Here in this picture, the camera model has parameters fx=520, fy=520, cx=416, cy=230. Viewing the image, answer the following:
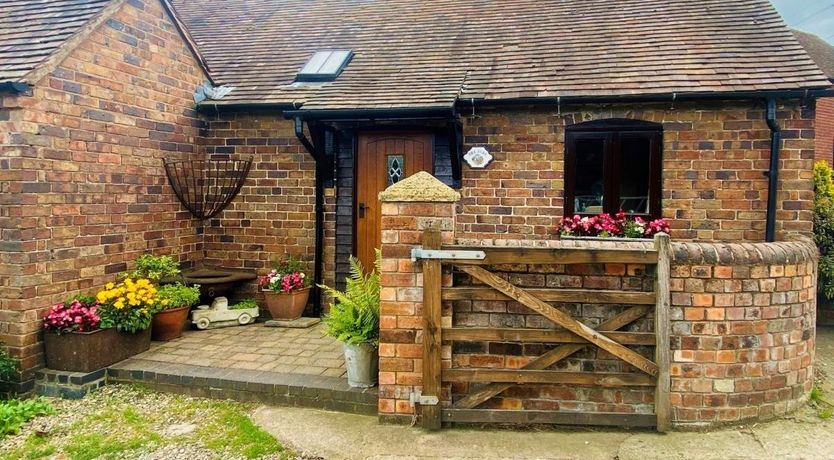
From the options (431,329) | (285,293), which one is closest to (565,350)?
(431,329)

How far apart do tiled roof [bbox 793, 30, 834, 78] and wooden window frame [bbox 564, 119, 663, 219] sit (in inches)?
351

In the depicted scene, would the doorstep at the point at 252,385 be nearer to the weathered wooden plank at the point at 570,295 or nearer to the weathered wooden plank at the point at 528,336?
the weathered wooden plank at the point at 528,336

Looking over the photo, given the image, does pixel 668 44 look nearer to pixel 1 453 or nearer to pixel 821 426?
pixel 821 426

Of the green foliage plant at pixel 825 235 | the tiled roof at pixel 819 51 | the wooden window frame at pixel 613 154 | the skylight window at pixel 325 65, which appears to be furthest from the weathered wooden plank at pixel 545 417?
the tiled roof at pixel 819 51

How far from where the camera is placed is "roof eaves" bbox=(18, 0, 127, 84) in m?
4.64

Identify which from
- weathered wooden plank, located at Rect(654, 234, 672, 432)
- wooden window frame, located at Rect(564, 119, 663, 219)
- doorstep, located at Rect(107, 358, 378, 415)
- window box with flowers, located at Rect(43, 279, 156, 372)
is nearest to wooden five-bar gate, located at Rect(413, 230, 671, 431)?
weathered wooden plank, located at Rect(654, 234, 672, 432)

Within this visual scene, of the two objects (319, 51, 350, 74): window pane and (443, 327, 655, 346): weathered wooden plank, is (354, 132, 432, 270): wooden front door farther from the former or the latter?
(443, 327, 655, 346): weathered wooden plank

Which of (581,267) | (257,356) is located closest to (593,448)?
(581,267)

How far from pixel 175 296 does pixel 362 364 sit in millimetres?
2812

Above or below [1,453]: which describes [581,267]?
above

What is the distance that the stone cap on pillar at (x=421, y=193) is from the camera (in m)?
3.81

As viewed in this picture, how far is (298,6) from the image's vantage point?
383 inches

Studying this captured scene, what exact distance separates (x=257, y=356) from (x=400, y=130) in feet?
11.0

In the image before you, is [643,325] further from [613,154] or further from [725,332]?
[613,154]
